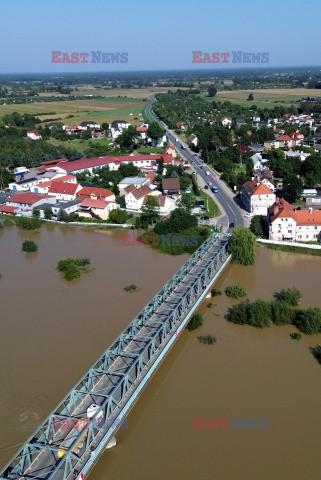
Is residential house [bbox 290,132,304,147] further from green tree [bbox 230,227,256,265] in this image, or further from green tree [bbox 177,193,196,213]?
green tree [bbox 230,227,256,265]

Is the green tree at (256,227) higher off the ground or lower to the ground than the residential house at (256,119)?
lower

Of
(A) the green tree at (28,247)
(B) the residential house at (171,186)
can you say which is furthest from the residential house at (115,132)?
(A) the green tree at (28,247)

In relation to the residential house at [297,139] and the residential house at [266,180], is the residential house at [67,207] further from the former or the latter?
the residential house at [297,139]

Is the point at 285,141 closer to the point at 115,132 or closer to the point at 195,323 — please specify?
the point at 115,132

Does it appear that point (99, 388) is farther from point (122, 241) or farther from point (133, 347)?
point (122, 241)

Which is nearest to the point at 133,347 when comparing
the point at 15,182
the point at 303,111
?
the point at 15,182
